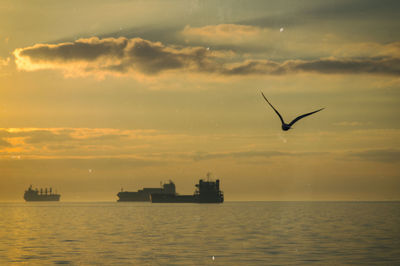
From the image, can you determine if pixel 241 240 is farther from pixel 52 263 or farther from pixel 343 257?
pixel 52 263

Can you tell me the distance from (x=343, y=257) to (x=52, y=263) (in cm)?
2165

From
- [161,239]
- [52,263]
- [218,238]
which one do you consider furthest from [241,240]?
[52,263]

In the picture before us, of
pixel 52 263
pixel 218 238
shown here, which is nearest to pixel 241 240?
pixel 218 238

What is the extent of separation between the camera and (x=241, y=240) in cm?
5319

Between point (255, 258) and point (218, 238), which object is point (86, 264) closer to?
point (255, 258)

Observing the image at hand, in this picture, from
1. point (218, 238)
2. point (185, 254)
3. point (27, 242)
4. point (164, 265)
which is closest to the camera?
point (164, 265)

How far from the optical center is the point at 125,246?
48.1 metres

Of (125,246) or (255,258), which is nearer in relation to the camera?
(255,258)

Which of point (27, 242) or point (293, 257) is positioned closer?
point (293, 257)

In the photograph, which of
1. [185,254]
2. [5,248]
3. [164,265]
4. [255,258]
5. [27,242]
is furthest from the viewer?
[27,242]

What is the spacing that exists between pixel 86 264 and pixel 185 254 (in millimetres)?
8750

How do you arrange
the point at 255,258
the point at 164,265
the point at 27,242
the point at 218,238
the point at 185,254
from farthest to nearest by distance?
1. the point at 218,238
2. the point at 27,242
3. the point at 185,254
4. the point at 255,258
5. the point at 164,265

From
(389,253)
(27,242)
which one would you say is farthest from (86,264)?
(389,253)

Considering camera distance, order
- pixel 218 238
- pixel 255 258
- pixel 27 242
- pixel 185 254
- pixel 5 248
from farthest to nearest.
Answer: pixel 218 238, pixel 27 242, pixel 5 248, pixel 185 254, pixel 255 258
